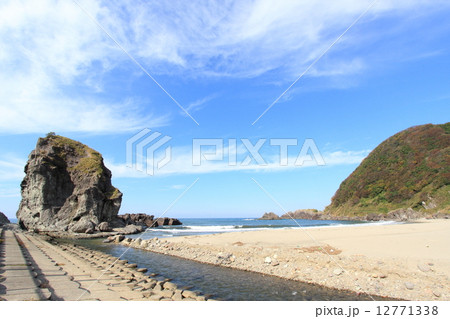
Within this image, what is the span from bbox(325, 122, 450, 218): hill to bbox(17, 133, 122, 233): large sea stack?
70.9 m

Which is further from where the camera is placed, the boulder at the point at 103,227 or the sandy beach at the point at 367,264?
the boulder at the point at 103,227

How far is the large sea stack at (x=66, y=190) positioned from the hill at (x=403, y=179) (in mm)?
70922

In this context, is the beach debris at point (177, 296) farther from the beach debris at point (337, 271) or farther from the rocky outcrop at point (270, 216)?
the rocky outcrop at point (270, 216)

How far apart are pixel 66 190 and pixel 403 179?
93.2m

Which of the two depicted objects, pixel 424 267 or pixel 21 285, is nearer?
pixel 21 285

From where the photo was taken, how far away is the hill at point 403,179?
66.3m

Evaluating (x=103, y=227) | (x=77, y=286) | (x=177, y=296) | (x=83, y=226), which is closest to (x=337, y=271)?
(x=177, y=296)

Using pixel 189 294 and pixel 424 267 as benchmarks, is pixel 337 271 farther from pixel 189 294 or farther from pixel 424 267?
pixel 189 294

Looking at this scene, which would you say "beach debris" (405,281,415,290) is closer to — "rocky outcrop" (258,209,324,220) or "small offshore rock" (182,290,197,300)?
"small offshore rock" (182,290,197,300)

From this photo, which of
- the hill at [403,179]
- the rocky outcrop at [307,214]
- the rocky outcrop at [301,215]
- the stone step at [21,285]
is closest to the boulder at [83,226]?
the stone step at [21,285]

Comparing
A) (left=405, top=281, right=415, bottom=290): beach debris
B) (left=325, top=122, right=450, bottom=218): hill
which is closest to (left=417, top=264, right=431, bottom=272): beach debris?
(left=405, top=281, right=415, bottom=290): beach debris

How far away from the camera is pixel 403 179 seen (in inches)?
3179

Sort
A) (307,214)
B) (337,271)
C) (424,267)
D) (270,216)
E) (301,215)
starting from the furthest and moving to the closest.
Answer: (270,216), (301,215), (307,214), (337,271), (424,267)

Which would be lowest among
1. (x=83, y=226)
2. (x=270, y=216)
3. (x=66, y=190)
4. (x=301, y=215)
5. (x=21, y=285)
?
(x=270, y=216)
